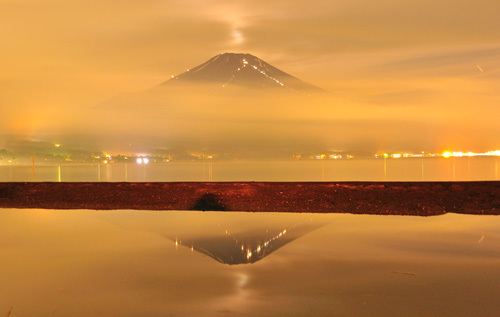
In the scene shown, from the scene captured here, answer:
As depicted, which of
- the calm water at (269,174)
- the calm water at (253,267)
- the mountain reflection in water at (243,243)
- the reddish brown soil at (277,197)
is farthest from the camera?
the calm water at (269,174)

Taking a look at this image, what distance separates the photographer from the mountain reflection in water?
1289 cm

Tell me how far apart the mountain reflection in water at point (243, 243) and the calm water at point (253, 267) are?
3 cm

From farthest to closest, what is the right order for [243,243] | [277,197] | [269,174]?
[269,174] → [277,197] → [243,243]

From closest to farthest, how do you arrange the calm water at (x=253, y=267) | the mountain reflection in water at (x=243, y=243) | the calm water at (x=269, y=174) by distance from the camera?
1. the calm water at (x=253, y=267)
2. the mountain reflection in water at (x=243, y=243)
3. the calm water at (x=269, y=174)

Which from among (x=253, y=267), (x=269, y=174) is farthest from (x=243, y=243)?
(x=269, y=174)

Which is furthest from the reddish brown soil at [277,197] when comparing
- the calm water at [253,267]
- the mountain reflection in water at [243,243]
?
the mountain reflection in water at [243,243]

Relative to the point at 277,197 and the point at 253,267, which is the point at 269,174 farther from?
the point at 253,267

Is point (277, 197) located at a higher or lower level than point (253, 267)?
higher

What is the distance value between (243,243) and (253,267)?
3245mm

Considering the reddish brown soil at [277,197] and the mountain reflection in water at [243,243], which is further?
the reddish brown soil at [277,197]

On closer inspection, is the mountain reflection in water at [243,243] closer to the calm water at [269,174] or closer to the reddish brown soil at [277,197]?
the reddish brown soil at [277,197]

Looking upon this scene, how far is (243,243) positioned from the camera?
14.8 metres

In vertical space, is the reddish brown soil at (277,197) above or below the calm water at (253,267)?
above

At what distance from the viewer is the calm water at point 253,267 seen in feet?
28.2
